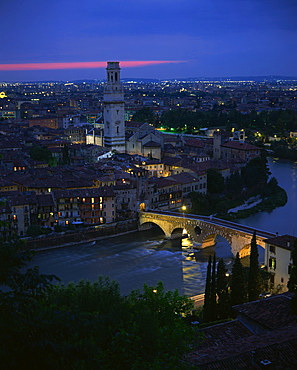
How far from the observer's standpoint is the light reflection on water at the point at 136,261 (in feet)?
32.8

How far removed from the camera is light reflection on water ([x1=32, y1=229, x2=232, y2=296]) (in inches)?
394


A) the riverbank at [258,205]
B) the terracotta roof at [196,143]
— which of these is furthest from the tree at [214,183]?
the terracotta roof at [196,143]

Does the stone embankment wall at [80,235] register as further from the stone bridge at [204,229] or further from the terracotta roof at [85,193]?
the terracotta roof at [85,193]

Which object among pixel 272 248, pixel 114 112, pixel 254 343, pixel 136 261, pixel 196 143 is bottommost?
pixel 136 261

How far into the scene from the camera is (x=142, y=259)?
1134 centimetres

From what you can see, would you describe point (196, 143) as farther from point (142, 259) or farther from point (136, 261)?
point (136, 261)

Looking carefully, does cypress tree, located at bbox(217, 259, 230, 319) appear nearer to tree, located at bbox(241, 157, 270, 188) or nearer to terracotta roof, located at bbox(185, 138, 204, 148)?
tree, located at bbox(241, 157, 270, 188)

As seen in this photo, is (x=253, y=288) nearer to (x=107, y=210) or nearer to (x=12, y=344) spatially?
(x=12, y=344)

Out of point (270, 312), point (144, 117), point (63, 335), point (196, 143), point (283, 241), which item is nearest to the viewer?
point (63, 335)

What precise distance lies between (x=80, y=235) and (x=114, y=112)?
33.5ft

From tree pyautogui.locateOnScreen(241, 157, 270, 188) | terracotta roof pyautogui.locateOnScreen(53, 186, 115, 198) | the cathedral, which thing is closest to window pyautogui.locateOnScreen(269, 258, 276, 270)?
terracotta roof pyautogui.locateOnScreen(53, 186, 115, 198)

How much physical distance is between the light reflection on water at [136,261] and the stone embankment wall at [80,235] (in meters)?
0.18

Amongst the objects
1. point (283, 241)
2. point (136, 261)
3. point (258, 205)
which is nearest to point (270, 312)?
point (283, 241)

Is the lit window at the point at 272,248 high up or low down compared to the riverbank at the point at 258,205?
up
